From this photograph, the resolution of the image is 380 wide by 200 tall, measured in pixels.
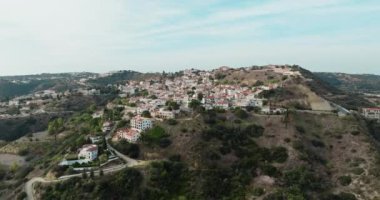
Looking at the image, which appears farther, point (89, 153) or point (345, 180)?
point (89, 153)

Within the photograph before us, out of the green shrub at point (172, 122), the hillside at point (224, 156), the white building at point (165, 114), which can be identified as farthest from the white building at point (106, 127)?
the green shrub at point (172, 122)

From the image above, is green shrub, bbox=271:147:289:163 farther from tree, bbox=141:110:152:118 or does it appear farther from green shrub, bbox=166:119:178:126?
tree, bbox=141:110:152:118

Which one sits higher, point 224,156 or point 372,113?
point 372,113

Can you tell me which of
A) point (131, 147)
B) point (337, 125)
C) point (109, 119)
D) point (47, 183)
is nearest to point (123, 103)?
point (109, 119)

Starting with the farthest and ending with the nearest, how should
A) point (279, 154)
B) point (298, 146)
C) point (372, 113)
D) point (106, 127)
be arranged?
point (372, 113)
point (106, 127)
point (298, 146)
point (279, 154)

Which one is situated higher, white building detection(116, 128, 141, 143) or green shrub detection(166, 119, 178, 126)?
green shrub detection(166, 119, 178, 126)

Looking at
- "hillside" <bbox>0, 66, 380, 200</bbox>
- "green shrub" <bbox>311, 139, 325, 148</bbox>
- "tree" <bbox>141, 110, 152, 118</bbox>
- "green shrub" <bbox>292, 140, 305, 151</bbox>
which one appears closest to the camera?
"hillside" <bbox>0, 66, 380, 200</bbox>

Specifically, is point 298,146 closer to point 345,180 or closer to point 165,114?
point 345,180

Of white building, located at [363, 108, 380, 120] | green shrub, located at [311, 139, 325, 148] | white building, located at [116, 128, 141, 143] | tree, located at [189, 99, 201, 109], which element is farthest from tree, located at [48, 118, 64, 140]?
white building, located at [363, 108, 380, 120]

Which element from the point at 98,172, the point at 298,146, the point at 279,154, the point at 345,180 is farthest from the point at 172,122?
the point at 345,180

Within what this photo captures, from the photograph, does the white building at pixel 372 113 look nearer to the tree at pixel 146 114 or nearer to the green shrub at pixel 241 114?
the green shrub at pixel 241 114

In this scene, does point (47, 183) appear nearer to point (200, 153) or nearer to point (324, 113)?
point (200, 153)
